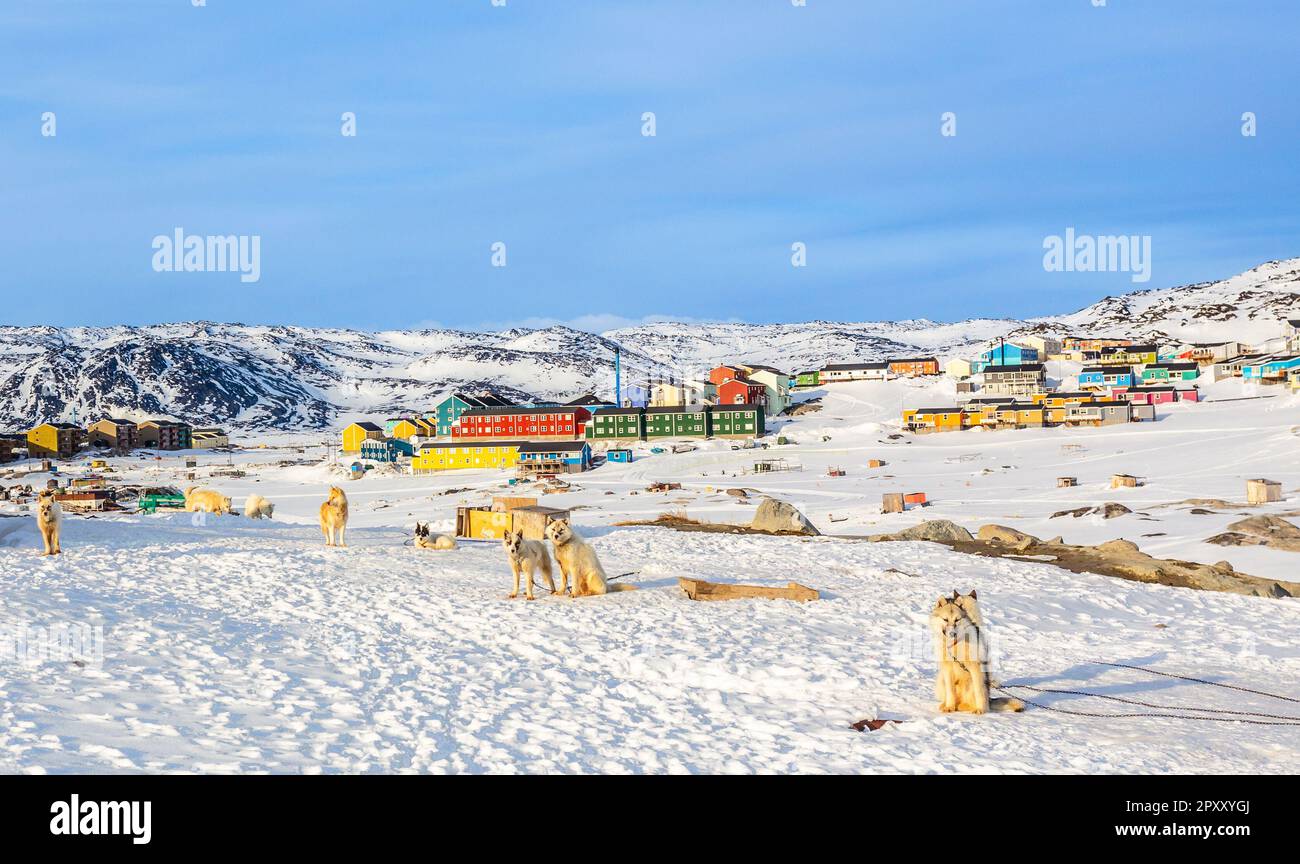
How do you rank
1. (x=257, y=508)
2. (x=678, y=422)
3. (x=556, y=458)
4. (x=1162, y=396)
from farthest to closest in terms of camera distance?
(x=678, y=422)
(x=1162, y=396)
(x=556, y=458)
(x=257, y=508)

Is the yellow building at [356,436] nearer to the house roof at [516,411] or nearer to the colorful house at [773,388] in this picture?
the house roof at [516,411]

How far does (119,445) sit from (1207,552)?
144 m

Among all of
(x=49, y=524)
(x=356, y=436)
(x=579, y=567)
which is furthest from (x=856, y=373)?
(x=49, y=524)

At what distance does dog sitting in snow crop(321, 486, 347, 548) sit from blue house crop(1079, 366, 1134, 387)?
376 ft

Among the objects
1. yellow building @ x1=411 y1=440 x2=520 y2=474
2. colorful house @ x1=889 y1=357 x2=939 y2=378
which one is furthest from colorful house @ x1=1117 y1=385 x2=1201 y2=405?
yellow building @ x1=411 y1=440 x2=520 y2=474

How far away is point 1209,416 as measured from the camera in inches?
3671

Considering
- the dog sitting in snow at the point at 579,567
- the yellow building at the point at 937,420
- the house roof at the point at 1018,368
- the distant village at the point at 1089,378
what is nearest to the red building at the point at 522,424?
the yellow building at the point at 937,420

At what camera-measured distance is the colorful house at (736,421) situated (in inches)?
4424

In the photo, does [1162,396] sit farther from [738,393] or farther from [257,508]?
[257,508]

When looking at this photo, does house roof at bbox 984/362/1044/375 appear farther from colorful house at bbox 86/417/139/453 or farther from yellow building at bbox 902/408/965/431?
colorful house at bbox 86/417/139/453

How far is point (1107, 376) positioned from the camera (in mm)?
123312

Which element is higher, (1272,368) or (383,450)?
(1272,368)

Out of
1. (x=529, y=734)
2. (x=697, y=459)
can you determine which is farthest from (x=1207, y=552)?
(x=697, y=459)

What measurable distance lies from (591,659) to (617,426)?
99634mm
